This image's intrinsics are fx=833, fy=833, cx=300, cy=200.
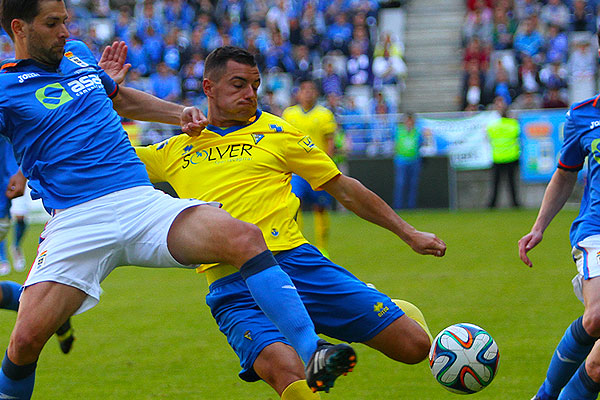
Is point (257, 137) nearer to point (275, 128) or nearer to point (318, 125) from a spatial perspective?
point (275, 128)

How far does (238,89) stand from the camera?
445 cm

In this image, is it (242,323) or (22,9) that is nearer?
(22,9)

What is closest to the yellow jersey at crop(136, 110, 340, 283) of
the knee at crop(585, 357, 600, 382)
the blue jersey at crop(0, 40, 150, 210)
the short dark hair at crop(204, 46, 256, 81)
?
the short dark hair at crop(204, 46, 256, 81)

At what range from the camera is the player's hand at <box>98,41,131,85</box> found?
15.9 feet

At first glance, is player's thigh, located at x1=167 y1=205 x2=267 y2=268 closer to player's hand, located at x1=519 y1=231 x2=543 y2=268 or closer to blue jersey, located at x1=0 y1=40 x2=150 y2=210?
blue jersey, located at x1=0 y1=40 x2=150 y2=210

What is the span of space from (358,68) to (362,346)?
602 inches

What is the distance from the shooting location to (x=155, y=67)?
22844mm

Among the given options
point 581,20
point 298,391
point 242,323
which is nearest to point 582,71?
point 581,20

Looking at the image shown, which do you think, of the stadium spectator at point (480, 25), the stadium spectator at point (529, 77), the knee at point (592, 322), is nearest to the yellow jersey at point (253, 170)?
the knee at point (592, 322)

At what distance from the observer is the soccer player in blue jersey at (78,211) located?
3.71 metres

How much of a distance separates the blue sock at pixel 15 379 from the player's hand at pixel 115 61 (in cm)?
179

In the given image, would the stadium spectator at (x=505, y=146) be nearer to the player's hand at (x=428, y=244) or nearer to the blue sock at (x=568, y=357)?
the blue sock at (x=568, y=357)

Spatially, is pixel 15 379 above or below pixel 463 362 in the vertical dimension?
above

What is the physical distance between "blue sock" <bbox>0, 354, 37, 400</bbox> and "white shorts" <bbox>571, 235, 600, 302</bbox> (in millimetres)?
2740
